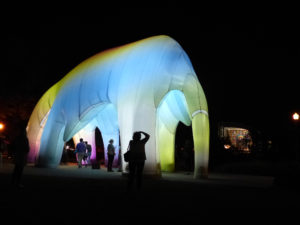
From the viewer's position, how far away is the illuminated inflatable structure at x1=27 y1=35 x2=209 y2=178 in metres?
15.9

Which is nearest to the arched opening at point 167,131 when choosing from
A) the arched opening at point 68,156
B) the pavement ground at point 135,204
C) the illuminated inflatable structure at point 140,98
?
the illuminated inflatable structure at point 140,98

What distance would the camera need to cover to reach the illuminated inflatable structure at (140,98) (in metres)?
15.9

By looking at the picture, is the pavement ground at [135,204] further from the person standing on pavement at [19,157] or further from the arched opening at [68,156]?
the arched opening at [68,156]

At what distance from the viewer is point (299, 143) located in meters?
24.7

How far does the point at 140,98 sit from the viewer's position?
15.9 metres

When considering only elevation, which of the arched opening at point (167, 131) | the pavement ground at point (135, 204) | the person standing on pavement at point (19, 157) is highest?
the arched opening at point (167, 131)

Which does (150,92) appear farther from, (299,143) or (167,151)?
(299,143)

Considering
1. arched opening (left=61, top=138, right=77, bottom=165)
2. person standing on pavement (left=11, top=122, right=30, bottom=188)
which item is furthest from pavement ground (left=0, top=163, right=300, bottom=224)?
arched opening (left=61, top=138, right=77, bottom=165)

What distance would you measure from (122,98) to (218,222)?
10.5 metres

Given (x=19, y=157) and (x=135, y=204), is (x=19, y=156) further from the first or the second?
(x=135, y=204)

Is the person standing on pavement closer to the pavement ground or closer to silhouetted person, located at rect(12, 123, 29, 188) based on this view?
silhouetted person, located at rect(12, 123, 29, 188)

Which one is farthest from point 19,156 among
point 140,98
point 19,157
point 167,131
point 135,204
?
point 167,131

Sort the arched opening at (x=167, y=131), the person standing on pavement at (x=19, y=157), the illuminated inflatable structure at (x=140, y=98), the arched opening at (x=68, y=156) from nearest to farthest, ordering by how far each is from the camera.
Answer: the person standing on pavement at (x=19, y=157)
the illuminated inflatable structure at (x=140, y=98)
the arched opening at (x=167, y=131)
the arched opening at (x=68, y=156)

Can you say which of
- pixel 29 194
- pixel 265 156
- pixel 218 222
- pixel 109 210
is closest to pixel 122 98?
pixel 29 194
